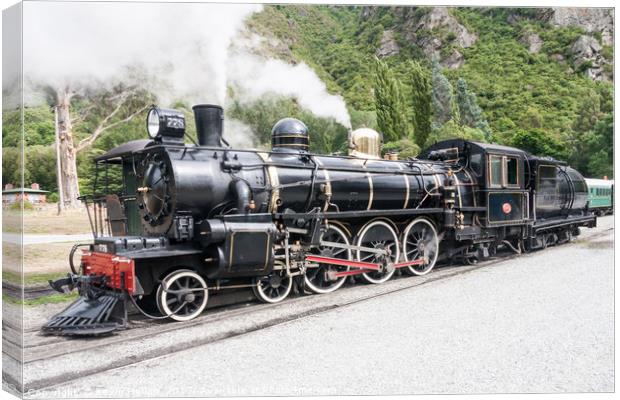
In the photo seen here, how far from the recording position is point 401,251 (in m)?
9.58

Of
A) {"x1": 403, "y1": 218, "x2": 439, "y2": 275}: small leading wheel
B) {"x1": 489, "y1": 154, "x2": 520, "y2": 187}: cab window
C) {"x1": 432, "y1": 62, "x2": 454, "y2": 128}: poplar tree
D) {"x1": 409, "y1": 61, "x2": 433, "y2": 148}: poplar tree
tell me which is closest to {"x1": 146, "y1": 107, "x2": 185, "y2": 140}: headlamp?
{"x1": 403, "y1": 218, "x2": 439, "y2": 275}: small leading wheel

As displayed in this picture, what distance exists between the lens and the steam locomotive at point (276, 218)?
632cm

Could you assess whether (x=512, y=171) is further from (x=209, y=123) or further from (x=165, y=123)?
(x=165, y=123)

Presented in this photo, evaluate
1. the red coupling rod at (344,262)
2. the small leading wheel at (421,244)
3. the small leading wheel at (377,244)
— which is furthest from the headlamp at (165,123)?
the small leading wheel at (421,244)

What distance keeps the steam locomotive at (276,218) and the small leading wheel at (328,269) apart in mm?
19

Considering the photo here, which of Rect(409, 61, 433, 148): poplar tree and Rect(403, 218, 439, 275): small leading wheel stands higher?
Rect(409, 61, 433, 148): poplar tree

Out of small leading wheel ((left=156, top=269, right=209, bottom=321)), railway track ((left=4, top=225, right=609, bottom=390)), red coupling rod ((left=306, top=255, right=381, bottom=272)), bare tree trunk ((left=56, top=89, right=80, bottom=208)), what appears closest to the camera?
railway track ((left=4, top=225, right=609, bottom=390))

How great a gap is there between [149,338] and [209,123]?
10.1ft

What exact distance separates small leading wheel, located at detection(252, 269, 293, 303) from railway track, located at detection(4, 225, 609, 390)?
0.48ft

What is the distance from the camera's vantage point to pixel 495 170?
1078 centimetres

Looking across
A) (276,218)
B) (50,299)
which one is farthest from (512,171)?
(50,299)

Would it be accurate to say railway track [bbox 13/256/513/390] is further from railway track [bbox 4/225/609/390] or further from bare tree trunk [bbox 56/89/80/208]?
bare tree trunk [bbox 56/89/80/208]

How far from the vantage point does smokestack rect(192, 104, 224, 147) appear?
7.05m

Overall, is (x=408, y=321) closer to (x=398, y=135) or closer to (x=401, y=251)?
(x=401, y=251)
